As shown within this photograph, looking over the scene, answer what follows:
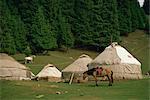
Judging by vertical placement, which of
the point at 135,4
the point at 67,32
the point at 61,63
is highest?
the point at 135,4

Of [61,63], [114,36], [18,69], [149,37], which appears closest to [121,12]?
[149,37]

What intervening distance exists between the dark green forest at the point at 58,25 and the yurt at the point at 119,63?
35020 millimetres

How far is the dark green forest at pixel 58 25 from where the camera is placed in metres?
74.6

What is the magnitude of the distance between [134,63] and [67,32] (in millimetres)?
46022

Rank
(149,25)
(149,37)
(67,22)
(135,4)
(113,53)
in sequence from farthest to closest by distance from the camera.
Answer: (135,4), (149,25), (149,37), (67,22), (113,53)

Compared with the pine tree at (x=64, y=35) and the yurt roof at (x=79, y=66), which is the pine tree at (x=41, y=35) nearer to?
the pine tree at (x=64, y=35)

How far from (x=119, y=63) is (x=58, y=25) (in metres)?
48.2

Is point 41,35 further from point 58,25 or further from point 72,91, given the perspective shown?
point 72,91

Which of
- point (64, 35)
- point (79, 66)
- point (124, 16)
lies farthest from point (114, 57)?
point (124, 16)

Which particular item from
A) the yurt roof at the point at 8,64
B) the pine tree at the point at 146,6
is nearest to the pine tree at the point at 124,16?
the pine tree at the point at 146,6

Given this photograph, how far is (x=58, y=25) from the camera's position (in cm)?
8269

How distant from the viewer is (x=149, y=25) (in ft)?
353

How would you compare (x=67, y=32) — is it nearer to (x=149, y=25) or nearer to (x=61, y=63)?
(x=61, y=63)

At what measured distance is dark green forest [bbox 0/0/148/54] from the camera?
245 ft
